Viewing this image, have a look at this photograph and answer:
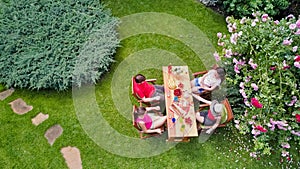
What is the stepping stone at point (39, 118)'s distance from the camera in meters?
6.92

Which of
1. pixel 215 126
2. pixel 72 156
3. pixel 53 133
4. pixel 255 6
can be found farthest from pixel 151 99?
pixel 255 6

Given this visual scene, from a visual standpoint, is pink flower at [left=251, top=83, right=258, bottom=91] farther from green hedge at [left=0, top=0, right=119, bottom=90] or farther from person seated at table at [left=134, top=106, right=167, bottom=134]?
green hedge at [left=0, top=0, right=119, bottom=90]

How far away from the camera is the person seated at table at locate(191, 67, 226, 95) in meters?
6.63

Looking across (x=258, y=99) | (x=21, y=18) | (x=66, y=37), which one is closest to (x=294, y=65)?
(x=258, y=99)

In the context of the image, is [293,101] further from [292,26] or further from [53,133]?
[53,133]

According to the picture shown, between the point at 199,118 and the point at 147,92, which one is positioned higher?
the point at 147,92

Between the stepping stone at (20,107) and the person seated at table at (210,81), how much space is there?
3236mm

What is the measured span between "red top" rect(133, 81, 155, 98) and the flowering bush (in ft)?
4.61

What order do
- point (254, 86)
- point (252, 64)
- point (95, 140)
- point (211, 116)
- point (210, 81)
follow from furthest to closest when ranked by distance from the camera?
point (95, 140)
point (210, 81)
point (211, 116)
point (252, 64)
point (254, 86)

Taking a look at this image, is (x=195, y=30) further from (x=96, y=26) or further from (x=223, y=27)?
(x=96, y=26)

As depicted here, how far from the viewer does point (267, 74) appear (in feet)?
19.8

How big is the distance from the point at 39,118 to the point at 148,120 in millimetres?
2162

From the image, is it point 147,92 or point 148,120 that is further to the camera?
point 147,92

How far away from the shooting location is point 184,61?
7797 mm
